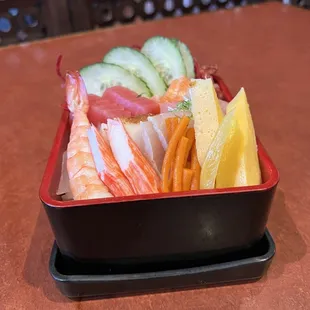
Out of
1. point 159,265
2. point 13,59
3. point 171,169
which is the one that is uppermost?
point 171,169

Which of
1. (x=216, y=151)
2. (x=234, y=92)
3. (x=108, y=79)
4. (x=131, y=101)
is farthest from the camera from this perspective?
(x=234, y=92)

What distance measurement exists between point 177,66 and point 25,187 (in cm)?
42

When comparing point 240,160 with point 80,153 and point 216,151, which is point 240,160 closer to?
point 216,151

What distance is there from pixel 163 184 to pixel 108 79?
0.38m

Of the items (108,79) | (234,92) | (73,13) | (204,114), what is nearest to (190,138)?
(204,114)

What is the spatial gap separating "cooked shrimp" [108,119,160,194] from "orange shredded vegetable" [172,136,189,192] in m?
0.03

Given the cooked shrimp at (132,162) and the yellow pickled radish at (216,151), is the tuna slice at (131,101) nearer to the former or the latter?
the cooked shrimp at (132,162)

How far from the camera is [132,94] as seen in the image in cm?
88

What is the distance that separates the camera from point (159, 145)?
2.26ft

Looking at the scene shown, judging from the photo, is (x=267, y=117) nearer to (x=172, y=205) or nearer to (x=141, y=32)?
(x=172, y=205)

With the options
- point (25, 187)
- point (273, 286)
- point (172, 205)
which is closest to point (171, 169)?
point (172, 205)

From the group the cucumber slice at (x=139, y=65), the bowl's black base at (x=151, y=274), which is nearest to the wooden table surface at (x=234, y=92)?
the bowl's black base at (x=151, y=274)

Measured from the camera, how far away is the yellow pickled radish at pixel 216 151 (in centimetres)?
62

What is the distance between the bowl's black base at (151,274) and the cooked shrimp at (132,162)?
0.11 metres
